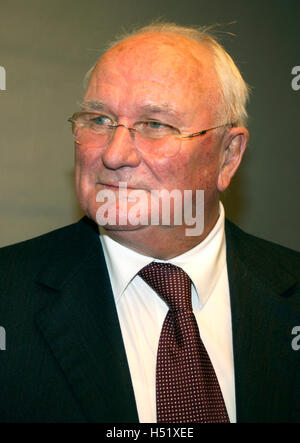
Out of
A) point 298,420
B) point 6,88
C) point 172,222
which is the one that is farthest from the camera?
point 6,88

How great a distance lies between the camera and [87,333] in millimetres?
1466

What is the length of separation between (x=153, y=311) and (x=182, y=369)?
0.20 metres

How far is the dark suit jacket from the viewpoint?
54.8 inches

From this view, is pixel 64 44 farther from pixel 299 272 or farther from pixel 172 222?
pixel 299 272

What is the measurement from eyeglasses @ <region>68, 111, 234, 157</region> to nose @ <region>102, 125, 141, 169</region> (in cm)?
1

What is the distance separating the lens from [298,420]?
1.50 meters

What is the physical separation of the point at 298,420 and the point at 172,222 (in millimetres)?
639

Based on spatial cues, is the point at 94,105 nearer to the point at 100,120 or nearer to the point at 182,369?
the point at 100,120

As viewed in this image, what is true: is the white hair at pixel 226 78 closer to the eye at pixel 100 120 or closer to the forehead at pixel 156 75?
the forehead at pixel 156 75

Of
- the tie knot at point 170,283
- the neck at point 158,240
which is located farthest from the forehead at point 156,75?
the tie knot at point 170,283

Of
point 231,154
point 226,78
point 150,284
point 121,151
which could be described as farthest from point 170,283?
point 226,78

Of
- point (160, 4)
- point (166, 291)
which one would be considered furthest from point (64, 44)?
point (166, 291)
